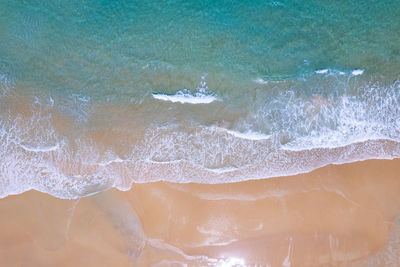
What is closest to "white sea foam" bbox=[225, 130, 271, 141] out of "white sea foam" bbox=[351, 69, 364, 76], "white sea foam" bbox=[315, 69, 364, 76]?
"white sea foam" bbox=[315, 69, 364, 76]

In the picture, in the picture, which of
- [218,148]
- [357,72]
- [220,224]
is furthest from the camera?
Result: [357,72]

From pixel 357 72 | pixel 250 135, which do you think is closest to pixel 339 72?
pixel 357 72

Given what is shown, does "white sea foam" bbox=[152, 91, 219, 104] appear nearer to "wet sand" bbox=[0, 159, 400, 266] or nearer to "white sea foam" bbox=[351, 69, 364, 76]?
A: "wet sand" bbox=[0, 159, 400, 266]

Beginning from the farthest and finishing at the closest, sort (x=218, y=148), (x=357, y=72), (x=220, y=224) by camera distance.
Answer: (x=357, y=72) < (x=218, y=148) < (x=220, y=224)

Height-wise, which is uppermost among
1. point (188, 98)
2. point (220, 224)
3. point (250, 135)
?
point (188, 98)

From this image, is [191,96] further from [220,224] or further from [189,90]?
[220,224]

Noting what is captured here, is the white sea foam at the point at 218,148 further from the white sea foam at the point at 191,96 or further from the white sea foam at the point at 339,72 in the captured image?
the white sea foam at the point at 191,96

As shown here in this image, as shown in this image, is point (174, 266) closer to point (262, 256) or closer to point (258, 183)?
point (262, 256)

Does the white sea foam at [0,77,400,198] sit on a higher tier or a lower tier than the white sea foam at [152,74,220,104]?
lower
